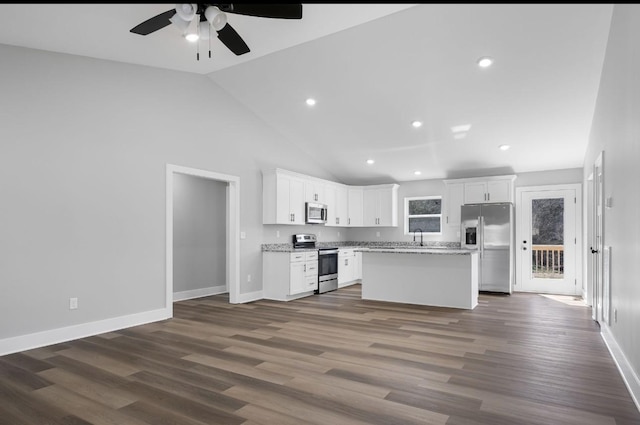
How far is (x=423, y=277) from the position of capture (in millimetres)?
6375

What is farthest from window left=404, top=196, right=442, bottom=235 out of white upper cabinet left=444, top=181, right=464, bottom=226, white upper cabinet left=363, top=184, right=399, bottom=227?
white upper cabinet left=444, top=181, right=464, bottom=226

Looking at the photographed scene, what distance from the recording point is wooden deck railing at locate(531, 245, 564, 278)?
7617 millimetres

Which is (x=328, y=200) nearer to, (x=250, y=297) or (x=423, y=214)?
(x=423, y=214)

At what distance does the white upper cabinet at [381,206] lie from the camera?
9.13 m

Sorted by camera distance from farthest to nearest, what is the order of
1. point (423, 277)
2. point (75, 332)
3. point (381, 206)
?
1. point (381, 206)
2. point (423, 277)
3. point (75, 332)

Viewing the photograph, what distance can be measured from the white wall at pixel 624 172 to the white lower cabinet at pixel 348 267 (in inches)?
191

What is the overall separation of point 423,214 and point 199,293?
499 cm

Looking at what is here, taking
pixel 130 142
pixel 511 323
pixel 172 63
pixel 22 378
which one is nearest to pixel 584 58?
pixel 511 323

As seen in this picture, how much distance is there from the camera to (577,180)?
7.57 meters

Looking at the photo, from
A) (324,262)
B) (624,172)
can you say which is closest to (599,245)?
(624,172)

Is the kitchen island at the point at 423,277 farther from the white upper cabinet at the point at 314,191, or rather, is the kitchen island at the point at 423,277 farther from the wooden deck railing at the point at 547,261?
the wooden deck railing at the point at 547,261

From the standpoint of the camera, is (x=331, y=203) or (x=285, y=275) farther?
(x=331, y=203)

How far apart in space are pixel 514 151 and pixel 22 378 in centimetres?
725

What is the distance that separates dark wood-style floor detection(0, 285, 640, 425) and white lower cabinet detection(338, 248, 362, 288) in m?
3.04
